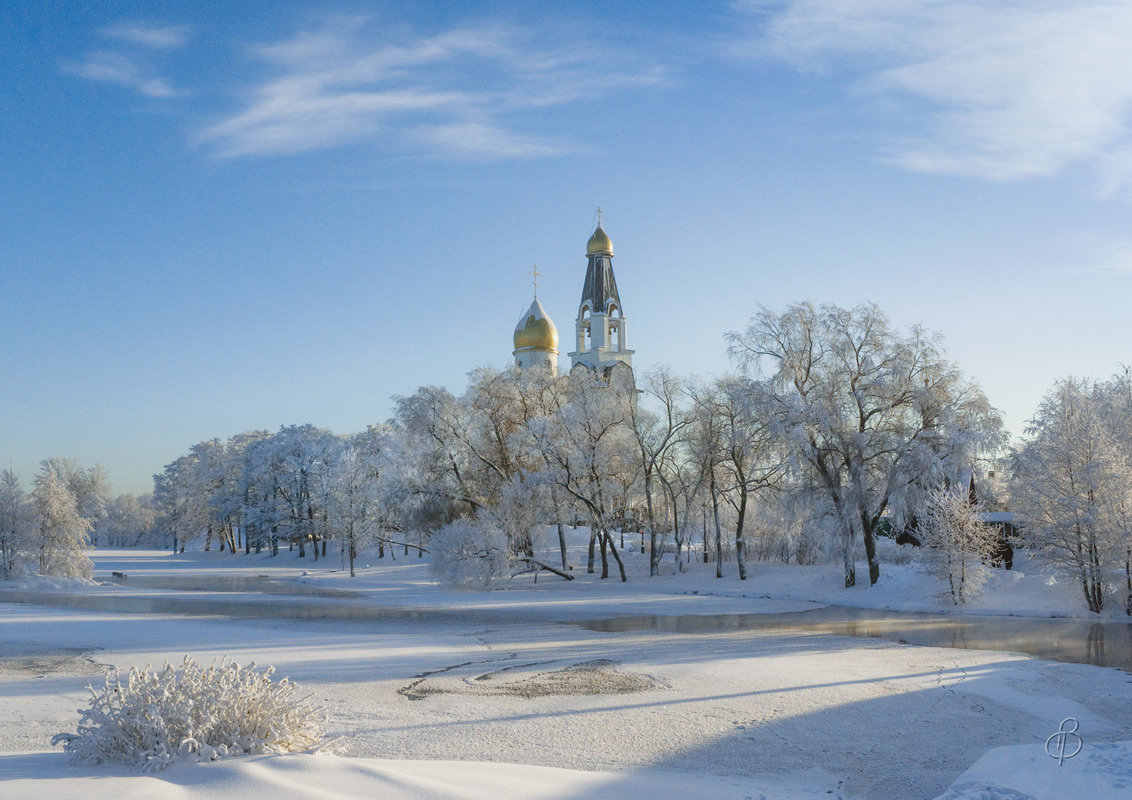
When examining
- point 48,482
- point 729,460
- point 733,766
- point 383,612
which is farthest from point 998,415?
point 48,482

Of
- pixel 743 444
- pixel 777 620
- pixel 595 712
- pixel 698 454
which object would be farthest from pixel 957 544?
pixel 595 712

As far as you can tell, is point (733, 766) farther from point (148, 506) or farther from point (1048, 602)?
point (148, 506)

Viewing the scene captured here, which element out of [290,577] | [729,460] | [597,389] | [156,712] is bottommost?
[290,577]

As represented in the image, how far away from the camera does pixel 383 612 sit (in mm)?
26781

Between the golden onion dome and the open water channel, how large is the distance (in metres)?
39.4

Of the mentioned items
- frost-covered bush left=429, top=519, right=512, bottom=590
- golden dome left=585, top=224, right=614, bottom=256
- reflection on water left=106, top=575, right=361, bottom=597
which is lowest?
reflection on water left=106, top=575, right=361, bottom=597

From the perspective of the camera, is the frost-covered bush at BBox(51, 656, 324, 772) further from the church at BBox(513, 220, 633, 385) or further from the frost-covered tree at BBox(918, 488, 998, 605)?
the church at BBox(513, 220, 633, 385)

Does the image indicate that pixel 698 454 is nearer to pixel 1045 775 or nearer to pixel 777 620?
pixel 777 620

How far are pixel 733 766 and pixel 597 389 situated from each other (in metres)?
30.5

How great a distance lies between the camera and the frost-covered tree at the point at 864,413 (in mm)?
29656

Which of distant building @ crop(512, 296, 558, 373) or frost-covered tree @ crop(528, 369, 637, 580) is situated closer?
frost-covered tree @ crop(528, 369, 637, 580)

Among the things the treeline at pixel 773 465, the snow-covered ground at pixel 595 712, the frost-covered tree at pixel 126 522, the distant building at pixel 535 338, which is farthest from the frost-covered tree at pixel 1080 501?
the frost-covered tree at pixel 126 522

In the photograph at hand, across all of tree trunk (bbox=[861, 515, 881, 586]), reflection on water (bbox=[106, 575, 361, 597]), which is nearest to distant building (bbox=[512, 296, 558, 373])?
reflection on water (bbox=[106, 575, 361, 597])

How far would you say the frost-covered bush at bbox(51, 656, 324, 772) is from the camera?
666 cm
